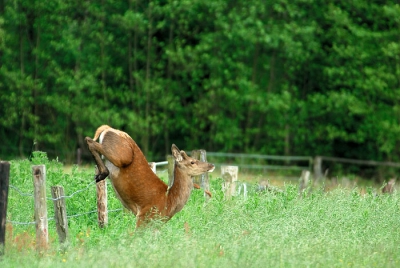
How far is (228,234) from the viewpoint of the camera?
32.5 feet

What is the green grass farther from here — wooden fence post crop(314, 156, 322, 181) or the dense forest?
the dense forest

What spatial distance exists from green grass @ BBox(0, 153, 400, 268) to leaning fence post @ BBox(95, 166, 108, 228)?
141 mm

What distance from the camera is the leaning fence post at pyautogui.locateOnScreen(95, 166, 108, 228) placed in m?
11.0

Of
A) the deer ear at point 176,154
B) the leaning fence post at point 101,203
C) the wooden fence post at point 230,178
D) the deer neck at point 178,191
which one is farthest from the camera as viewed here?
the wooden fence post at point 230,178

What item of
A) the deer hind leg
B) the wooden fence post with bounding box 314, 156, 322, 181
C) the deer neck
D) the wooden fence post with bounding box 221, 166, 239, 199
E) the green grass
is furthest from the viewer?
the wooden fence post with bounding box 314, 156, 322, 181

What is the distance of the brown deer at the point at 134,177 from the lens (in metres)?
9.72

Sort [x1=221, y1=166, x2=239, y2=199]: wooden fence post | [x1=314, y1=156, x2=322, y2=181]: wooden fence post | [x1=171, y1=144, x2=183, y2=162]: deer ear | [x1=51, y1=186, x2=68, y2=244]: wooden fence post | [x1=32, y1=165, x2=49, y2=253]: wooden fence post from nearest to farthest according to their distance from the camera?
1. [x1=32, y1=165, x2=49, y2=253]: wooden fence post
2. [x1=51, y1=186, x2=68, y2=244]: wooden fence post
3. [x1=171, y1=144, x2=183, y2=162]: deer ear
4. [x1=221, y1=166, x2=239, y2=199]: wooden fence post
5. [x1=314, y1=156, x2=322, y2=181]: wooden fence post

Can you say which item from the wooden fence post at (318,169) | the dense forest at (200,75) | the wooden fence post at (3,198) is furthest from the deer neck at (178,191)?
the dense forest at (200,75)

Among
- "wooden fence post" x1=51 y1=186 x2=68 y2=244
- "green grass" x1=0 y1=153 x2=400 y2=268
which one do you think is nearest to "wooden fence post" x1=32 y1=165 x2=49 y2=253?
"green grass" x1=0 y1=153 x2=400 y2=268

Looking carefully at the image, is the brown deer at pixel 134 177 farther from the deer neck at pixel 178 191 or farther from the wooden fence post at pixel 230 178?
the wooden fence post at pixel 230 178

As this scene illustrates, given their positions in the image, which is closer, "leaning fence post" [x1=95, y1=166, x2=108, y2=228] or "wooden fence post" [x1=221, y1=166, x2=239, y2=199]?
"leaning fence post" [x1=95, y1=166, x2=108, y2=228]

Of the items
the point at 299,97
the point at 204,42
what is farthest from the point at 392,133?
the point at 204,42

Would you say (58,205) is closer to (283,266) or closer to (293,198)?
(283,266)

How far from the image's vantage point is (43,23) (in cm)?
2944
